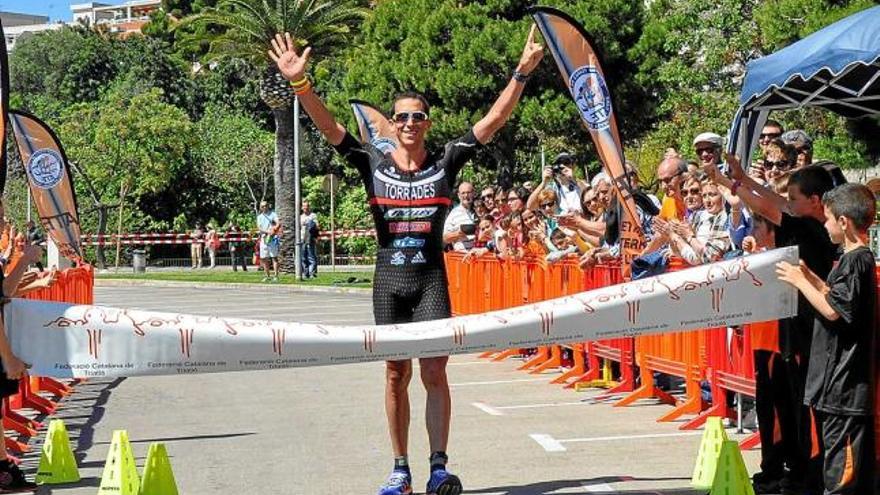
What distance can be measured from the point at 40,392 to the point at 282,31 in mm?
29805

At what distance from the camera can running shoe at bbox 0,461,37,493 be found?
8898mm

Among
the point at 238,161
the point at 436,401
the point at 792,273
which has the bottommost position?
the point at 436,401

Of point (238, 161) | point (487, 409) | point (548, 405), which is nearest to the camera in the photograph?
point (487, 409)

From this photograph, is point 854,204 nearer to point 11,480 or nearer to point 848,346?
point 848,346

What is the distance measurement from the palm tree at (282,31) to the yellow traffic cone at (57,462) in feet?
110

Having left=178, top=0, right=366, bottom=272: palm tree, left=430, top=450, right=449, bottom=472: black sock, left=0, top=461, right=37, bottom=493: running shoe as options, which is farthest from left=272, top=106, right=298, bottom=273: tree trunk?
left=430, top=450, right=449, bottom=472: black sock

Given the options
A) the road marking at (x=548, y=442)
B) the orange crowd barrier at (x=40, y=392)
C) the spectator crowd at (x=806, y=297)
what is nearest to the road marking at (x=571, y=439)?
the road marking at (x=548, y=442)

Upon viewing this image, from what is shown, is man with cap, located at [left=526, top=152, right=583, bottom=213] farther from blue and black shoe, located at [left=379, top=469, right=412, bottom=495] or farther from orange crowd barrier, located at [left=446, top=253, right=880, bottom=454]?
blue and black shoe, located at [left=379, top=469, right=412, bottom=495]

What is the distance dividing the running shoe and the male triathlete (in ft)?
7.72

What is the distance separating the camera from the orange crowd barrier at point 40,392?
11523 millimetres

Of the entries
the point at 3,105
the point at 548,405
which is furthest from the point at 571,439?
the point at 3,105

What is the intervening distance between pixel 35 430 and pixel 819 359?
23.1 ft

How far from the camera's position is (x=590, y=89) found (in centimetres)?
1127

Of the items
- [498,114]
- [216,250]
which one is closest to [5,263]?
[498,114]
